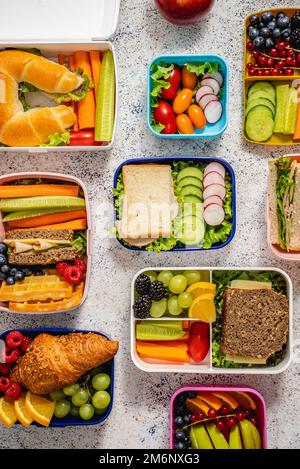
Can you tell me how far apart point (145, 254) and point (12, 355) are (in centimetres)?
63

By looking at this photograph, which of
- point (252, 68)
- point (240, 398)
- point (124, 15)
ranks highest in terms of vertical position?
point (124, 15)

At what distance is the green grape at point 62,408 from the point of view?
1.98m

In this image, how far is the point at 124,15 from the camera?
2131 mm

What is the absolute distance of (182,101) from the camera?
2025mm

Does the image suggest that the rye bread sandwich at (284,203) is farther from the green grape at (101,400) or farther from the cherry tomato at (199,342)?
the green grape at (101,400)

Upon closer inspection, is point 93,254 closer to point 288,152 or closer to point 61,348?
point 61,348

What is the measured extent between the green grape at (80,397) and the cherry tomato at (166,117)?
3.33 feet

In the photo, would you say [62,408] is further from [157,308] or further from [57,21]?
[57,21]

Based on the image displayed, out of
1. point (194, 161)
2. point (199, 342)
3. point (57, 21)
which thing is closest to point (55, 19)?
point (57, 21)

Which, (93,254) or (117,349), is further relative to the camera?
(93,254)

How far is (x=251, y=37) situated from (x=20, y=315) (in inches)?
54.7

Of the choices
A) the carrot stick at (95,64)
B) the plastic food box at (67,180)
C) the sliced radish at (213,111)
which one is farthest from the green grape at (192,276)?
the carrot stick at (95,64)

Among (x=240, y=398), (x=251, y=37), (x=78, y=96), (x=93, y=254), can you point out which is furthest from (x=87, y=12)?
(x=240, y=398)

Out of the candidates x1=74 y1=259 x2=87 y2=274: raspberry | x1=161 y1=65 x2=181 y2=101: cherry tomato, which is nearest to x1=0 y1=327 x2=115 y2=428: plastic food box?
x1=74 y1=259 x2=87 y2=274: raspberry
